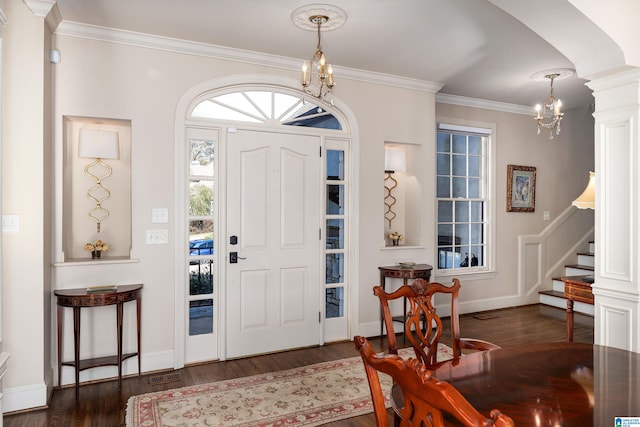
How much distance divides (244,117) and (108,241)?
1.66m

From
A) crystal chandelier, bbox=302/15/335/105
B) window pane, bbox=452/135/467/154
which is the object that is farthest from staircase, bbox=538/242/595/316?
crystal chandelier, bbox=302/15/335/105

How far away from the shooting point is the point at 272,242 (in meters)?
4.06

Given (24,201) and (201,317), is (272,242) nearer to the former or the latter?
(201,317)

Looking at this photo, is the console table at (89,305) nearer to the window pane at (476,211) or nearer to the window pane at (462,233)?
the window pane at (462,233)

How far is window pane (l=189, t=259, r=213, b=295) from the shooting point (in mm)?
3758

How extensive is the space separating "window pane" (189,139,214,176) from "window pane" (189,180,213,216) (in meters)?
0.10

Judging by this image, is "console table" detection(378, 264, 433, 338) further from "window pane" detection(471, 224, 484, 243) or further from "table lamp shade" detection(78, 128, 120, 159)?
"table lamp shade" detection(78, 128, 120, 159)

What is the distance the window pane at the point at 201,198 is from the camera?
3760mm

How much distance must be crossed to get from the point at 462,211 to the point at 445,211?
30cm

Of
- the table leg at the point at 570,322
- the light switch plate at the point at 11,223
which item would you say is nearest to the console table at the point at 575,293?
the table leg at the point at 570,322

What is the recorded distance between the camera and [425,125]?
4848 millimetres

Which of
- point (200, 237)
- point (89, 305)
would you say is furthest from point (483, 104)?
point (89, 305)

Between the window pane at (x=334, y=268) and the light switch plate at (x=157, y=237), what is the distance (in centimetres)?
161

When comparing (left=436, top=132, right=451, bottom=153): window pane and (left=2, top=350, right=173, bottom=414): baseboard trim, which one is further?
(left=436, top=132, right=451, bottom=153): window pane
